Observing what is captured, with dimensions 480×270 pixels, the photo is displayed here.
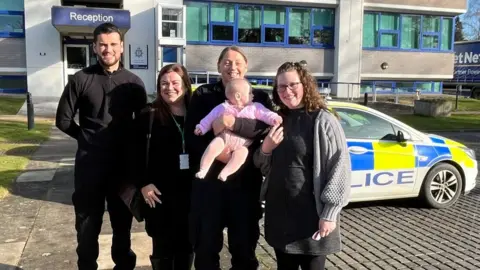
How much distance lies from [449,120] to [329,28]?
9.22 metres

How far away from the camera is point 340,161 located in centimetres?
265

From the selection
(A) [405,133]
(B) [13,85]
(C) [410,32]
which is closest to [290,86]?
(A) [405,133]

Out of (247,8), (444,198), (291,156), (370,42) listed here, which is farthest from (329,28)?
(291,156)

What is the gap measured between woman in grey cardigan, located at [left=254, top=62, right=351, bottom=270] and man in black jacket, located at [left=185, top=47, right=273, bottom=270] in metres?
0.23

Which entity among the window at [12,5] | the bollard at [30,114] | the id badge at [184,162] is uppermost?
the window at [12,5]

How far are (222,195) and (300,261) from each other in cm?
63

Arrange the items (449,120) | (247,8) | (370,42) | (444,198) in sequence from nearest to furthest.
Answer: (444,198), (449,120), (247,8), (370,42)

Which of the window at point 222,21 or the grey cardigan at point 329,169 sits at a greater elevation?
the window at point 222,21

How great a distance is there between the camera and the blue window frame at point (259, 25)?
22.3 m

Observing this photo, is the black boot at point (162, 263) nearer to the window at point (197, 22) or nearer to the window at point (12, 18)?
the window at point (197, 22)

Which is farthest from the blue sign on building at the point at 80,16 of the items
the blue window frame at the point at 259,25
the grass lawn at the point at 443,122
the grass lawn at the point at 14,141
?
the grass lawn at the point at 443,122

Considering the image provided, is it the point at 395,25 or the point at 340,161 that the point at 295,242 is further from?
the point at 395,25

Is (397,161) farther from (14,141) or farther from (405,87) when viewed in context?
(405,87)

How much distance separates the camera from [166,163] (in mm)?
3275
